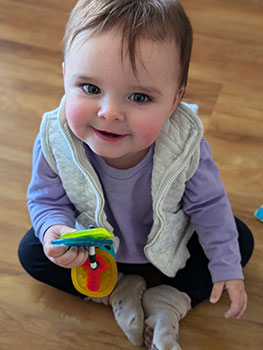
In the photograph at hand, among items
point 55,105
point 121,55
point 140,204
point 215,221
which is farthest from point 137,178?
point 55,105

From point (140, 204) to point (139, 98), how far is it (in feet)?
0.83

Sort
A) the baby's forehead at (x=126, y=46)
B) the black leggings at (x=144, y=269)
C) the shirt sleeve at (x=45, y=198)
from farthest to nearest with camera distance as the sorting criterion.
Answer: the black leggings at (x=144, y=269) < the shirt sleeve at (x=45, y=198) < the baby's forehead at (x=126, y=46)

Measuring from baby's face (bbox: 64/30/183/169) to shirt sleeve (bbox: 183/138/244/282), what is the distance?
0.18 m

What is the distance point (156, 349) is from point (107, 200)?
28 cm

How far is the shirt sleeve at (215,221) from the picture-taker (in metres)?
0.98

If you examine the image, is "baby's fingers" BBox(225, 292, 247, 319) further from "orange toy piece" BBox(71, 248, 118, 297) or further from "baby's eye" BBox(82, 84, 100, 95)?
"baby's eye" BBox(82, 84, 100, 95)

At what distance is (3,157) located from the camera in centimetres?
134

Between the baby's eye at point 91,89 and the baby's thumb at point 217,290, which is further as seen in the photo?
the baby's thumb at point 217,290

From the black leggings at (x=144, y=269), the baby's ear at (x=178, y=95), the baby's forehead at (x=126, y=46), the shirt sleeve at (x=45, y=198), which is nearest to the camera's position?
the baby's forehead at (x=126, y=46)

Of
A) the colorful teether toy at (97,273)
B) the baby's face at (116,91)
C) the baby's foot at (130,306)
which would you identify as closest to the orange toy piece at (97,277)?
the colorful teether toy at (97,273)

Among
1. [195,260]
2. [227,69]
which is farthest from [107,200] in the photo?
[227,69]

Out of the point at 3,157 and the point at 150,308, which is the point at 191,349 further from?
the point at 3,157

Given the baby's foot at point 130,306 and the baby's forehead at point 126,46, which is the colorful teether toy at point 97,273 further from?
the baby's forehead at point 126,46

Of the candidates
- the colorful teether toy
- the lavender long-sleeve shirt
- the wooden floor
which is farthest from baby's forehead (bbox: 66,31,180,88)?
the wooden floor
